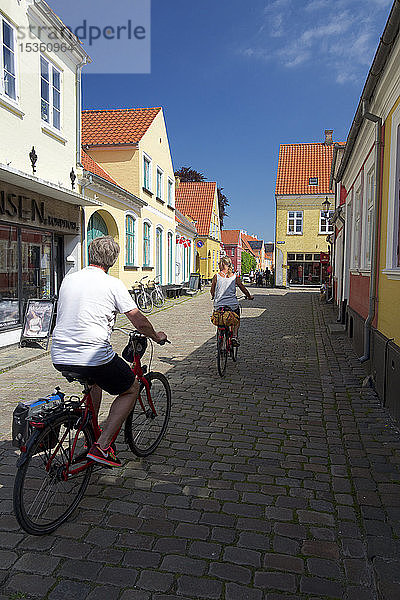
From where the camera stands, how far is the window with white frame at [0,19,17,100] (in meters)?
8.20

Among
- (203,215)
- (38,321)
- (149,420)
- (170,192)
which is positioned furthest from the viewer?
(203,215)

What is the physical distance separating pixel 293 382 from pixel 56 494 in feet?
14.1

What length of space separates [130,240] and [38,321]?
843 centimetres

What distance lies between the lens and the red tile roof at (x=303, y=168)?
35428 mm

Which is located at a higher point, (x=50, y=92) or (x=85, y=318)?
(x=50, y=92)

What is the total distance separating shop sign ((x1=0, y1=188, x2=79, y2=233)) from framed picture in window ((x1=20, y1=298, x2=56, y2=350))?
5.28 ft

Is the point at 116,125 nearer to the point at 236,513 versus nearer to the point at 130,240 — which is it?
the point at 130,240

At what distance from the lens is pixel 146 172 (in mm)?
19125

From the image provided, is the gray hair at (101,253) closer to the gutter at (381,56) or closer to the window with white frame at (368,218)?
the gutter at (381,56)

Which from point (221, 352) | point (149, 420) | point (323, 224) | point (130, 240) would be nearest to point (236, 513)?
point (149, 420)

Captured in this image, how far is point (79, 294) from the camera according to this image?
10.1 ft

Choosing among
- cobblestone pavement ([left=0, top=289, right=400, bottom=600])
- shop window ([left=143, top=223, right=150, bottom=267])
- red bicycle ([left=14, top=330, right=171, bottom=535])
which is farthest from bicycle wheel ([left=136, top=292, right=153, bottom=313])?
red bicycle ([left=14, top=330, right=171, bottom=535])

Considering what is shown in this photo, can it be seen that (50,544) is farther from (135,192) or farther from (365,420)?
(135,192)

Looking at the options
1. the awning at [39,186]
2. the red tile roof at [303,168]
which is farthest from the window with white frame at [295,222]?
the awning at [39,186]
